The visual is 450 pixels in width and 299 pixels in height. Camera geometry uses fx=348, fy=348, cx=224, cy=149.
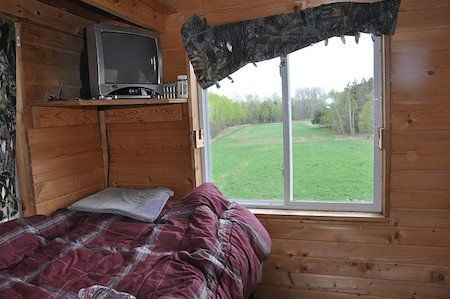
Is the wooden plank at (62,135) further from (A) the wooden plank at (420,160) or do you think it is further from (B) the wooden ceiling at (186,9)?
(A) the wooden plank at (420,160)

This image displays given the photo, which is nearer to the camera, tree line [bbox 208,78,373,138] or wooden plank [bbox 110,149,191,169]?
tree line [bbox 208,78,373,138]

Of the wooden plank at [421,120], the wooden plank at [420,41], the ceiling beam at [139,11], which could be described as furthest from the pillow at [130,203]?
the wooden plank at [420,41]

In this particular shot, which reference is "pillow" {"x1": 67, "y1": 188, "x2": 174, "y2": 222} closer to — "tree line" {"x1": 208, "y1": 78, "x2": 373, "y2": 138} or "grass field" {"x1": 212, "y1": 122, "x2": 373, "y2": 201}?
"grass field" {"x1": 212, "y1": 122, "x2": 373, "y2": 201}

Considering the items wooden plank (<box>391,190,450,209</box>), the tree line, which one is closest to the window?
the tree line

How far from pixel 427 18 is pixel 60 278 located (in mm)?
2275

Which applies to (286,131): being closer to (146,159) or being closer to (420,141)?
(420,141)

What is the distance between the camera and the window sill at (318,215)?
216 cm

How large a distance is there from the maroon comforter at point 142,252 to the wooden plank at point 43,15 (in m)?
1.15

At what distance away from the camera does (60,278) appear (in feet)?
4.73

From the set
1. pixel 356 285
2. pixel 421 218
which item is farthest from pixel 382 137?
pixel 356 285

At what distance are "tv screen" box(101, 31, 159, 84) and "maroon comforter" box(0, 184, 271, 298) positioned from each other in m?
0.81

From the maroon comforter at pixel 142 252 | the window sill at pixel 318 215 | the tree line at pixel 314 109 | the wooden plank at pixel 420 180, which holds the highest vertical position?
the tree line at pixel 314 109

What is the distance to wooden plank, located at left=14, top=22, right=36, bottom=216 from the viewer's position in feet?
6.66

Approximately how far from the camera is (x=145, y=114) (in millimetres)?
2510
